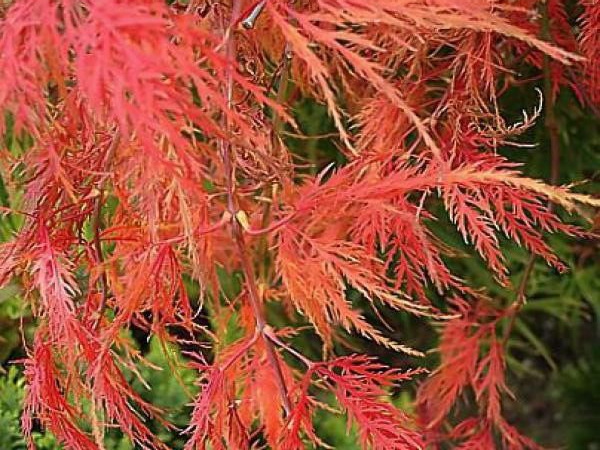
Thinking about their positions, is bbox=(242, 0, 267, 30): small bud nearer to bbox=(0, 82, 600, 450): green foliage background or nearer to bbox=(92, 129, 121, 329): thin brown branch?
bbox=(92, 129, 121, 329): thin brown branch

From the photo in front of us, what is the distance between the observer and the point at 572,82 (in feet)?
2.43

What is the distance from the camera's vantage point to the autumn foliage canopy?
1.23 feet

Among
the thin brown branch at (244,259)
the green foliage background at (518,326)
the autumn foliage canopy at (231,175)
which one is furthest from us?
the green foliage background at (518,326)

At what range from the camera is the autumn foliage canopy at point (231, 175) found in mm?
375

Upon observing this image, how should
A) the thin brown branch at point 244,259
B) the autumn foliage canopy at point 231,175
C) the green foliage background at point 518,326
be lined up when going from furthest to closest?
the green foliage background at point 518,326 → the thin brown branch at point 244,259 → the autumn foliage canopy at point 231,175

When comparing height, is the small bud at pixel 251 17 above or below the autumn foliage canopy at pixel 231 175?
above

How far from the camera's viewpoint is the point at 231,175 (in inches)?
19.3

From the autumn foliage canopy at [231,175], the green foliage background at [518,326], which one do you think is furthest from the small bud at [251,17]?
the green foliage background at [518,326]

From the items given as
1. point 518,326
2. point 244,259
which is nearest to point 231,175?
point 244,259

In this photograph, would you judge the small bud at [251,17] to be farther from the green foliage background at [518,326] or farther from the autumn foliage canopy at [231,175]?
the green foliage background at [518,326]

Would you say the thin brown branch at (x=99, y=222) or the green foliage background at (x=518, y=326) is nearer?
the thin brown branch at (x=99, y=222)

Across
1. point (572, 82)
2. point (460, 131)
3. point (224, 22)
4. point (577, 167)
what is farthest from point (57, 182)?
point (577, 167)

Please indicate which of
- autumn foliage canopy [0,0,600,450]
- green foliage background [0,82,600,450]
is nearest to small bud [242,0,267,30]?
autumn foliage canopy [0,0,600,450]

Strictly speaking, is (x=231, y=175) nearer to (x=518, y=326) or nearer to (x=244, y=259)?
(x=244, y=259)
